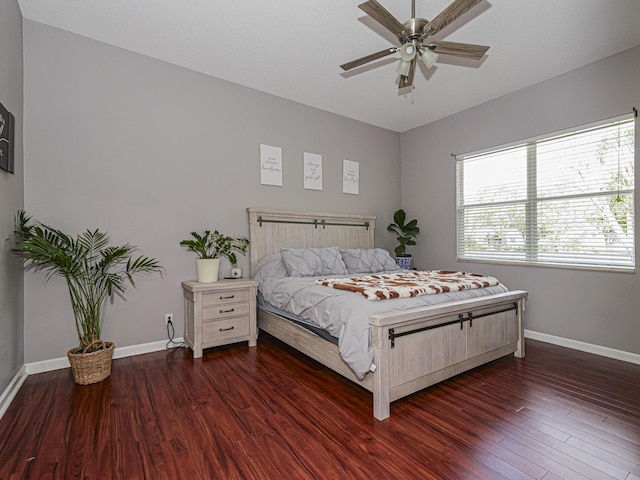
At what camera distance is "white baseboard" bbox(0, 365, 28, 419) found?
204 cm

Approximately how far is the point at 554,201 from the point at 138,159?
4349 millimetres

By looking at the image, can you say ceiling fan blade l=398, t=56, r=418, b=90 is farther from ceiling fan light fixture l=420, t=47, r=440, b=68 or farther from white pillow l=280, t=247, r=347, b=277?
white pillow l=280, t=247, r=347, b=277

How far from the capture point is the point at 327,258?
3762 millimetres

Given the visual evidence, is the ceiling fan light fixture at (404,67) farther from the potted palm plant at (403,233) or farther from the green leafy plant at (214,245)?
the potted palm plant at (403,233)

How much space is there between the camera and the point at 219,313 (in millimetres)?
3117

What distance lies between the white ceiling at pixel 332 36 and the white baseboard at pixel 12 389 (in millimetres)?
2825

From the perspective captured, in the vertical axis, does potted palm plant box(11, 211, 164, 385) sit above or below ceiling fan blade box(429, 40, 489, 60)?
below

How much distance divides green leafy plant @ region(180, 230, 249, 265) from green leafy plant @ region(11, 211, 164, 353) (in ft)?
1.30

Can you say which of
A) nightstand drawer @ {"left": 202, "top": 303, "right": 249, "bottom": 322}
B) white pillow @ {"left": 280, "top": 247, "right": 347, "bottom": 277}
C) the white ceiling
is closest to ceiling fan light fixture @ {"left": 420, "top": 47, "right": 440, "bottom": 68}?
the white ceiling

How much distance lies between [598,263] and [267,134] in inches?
149

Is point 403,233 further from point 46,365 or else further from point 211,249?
point 46,365

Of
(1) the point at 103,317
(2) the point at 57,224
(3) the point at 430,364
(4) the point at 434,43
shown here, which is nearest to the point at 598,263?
(3) the point at 430,364

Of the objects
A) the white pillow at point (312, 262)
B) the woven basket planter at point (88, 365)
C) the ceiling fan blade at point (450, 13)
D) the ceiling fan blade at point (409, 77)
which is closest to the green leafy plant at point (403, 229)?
the white pillow at point (312, 262)

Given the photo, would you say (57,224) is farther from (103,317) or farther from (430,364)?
(430,364)
